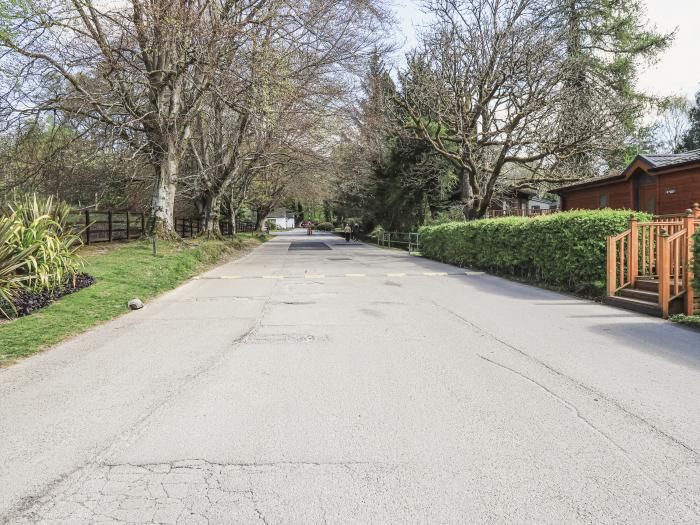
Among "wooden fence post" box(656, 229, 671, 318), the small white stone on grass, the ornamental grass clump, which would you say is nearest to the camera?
the ornamental grass clump

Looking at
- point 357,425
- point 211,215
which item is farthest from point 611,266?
point 211,215

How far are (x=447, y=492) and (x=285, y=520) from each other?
93 centimetres

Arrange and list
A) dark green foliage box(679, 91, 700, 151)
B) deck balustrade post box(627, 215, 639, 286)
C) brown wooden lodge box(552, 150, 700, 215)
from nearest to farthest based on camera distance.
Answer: deck balustrade post box(627, 215, 639, 286), brown wooden lodge box(552, 150, 700, 215), dark green foliage box(679, 91, 700, 151)

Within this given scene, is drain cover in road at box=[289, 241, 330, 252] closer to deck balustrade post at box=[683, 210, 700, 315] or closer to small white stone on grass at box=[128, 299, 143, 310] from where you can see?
small white stone on grass at box=[128, 299, 143, 310]

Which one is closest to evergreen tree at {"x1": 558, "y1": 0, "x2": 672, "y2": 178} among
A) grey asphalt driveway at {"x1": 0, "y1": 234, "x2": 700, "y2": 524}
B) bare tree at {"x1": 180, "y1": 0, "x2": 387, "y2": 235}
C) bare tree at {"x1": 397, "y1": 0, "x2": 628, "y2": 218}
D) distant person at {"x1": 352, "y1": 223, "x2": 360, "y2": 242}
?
bare tree at {"x1": 397, "y1": 0, "x2": 628, "y2": 218}

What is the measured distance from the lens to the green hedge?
35.6 feet

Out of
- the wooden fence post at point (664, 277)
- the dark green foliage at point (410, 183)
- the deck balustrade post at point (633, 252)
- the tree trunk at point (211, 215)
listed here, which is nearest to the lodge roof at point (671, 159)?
the deck balustrade post at point (633, 252)

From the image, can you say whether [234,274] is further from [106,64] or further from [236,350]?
[236,350]

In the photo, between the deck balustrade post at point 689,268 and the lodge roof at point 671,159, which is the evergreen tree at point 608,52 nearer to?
the lodge roof at point 671,159

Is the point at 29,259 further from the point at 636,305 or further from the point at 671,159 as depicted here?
the point at 671,159

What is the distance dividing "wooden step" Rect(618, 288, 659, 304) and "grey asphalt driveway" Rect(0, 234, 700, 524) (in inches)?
61.4

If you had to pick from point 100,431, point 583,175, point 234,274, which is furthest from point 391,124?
point 100,431

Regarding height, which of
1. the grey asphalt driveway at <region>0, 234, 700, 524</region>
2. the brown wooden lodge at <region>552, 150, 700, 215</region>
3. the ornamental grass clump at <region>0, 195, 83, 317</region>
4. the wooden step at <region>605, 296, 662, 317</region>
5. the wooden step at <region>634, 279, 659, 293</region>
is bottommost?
the grey asphalt driveway at <region>0, 234, 700, 524</region>

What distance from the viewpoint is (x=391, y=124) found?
28000 millimetres
